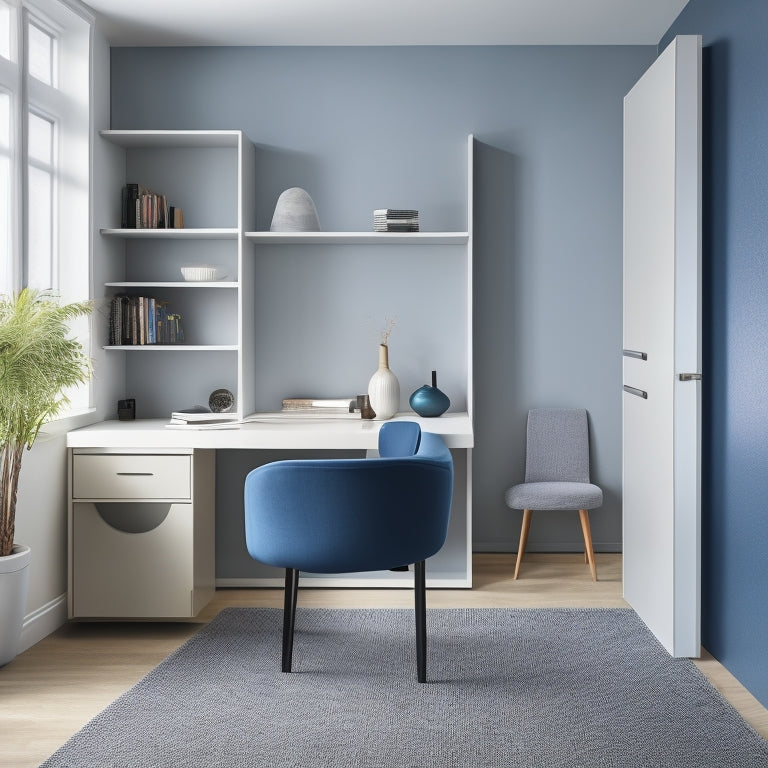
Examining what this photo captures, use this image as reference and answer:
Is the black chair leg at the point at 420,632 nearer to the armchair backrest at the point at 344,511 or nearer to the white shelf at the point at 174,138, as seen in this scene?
the armchair backrest at the point at 344,511

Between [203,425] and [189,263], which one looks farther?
[189,263]

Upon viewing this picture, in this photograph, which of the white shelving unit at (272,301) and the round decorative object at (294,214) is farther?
the white shelving unit at (272,301)

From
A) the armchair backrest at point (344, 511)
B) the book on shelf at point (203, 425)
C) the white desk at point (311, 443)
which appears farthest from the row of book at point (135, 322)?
the armchair backrest at point (344, 511)

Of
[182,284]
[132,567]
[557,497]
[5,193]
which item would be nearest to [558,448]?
[557,497]

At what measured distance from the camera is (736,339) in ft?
8.94

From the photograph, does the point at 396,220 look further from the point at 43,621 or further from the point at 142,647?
the point at 43,621

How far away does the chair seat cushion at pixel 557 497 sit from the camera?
3.89m

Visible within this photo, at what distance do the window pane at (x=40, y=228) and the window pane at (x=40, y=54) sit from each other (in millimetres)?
418

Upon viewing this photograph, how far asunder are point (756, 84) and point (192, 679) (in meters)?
2.65

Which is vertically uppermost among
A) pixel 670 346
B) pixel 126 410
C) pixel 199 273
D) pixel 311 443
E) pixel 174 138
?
pixel 174 138

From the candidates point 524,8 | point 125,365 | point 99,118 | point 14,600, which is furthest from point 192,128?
point 14,600

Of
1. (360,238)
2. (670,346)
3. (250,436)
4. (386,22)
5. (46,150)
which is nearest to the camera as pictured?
(670,346)

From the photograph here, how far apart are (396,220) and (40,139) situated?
159 centimetres

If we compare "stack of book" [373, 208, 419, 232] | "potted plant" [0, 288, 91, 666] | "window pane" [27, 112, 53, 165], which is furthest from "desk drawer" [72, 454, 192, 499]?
"stack of book" [373, 208, 419, 232]
